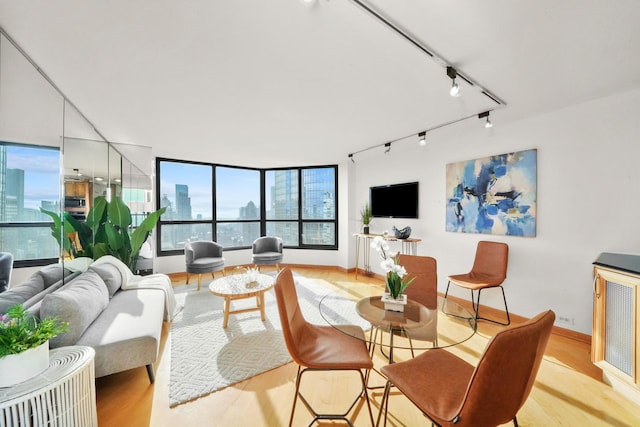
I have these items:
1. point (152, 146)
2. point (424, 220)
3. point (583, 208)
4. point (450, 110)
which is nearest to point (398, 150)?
point (424, 220)

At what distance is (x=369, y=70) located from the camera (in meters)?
1.80

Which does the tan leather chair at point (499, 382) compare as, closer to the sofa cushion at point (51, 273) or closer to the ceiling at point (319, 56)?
the ceiling at point (319, 56)

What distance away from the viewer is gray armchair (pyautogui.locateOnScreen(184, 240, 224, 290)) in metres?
3.91

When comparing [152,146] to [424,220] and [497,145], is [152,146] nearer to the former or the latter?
[424,220]

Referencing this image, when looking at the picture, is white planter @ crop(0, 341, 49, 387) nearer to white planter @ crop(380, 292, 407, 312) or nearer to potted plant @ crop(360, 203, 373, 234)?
white planter @ crop(380, 292, 407, 312)

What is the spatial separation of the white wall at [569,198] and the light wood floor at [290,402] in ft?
2.53

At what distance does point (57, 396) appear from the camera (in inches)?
47.1

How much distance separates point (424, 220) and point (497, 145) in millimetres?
1451

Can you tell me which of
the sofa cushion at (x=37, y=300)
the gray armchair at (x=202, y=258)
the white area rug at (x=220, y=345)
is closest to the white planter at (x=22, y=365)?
the sofa cushion at (x=37, y=300)

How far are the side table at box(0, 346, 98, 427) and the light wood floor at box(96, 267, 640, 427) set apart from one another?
1.11ft

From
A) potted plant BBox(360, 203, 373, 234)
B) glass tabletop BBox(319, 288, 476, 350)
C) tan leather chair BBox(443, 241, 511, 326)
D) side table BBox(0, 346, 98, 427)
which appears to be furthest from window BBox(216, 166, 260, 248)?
tan leather chair BBox(443, 241, 511, 326)

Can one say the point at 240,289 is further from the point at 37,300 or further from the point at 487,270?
the point at 487,270

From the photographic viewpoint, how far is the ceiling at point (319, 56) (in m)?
1.28

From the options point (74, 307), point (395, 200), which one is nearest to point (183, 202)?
point (74, 307)
